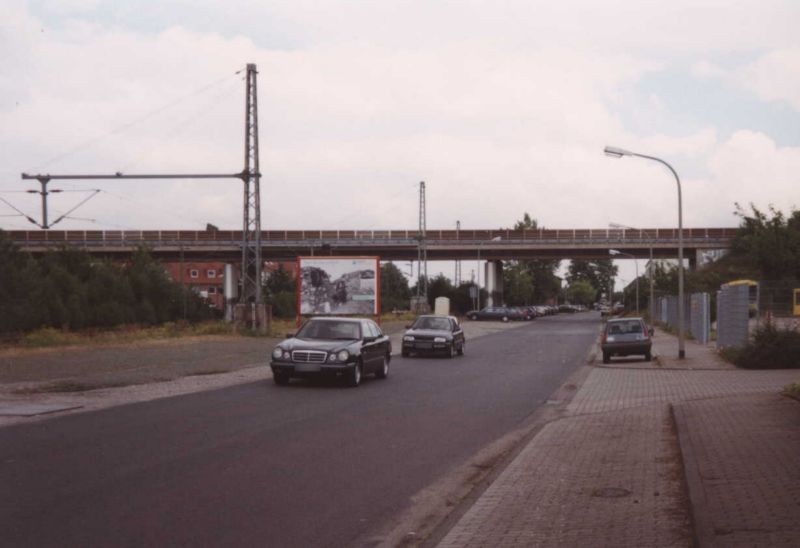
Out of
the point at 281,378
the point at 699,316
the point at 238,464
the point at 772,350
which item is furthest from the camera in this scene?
the point at 699,316

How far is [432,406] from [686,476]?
27.8ft

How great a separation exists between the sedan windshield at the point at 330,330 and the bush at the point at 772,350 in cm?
1141

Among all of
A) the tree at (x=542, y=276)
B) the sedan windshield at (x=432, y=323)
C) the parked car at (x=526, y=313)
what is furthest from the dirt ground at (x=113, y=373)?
the tree at (x=542, y=276)

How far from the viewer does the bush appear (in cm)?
2616

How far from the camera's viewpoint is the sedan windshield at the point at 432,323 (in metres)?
35.0

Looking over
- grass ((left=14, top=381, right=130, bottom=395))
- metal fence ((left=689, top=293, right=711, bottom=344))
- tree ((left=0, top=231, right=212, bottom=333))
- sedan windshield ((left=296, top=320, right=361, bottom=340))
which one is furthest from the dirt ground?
metal fence ((left=689, top=293, right=711, bottom=344))

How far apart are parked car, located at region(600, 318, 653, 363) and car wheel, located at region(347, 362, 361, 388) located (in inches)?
504

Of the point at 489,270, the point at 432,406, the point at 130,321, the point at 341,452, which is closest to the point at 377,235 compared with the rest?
the point at 489,270

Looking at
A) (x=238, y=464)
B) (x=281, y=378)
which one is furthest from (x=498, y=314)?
(x=238, y=464)

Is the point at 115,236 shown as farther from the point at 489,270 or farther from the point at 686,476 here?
the point at 686,476

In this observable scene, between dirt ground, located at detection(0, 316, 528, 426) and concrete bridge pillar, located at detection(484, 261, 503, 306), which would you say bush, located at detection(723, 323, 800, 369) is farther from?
concrete bridge pillar, located at detection(484, 261, 503, 306)

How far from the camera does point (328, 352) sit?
2028 centimetres

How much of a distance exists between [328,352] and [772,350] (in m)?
12.9

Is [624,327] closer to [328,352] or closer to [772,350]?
[772,350]
